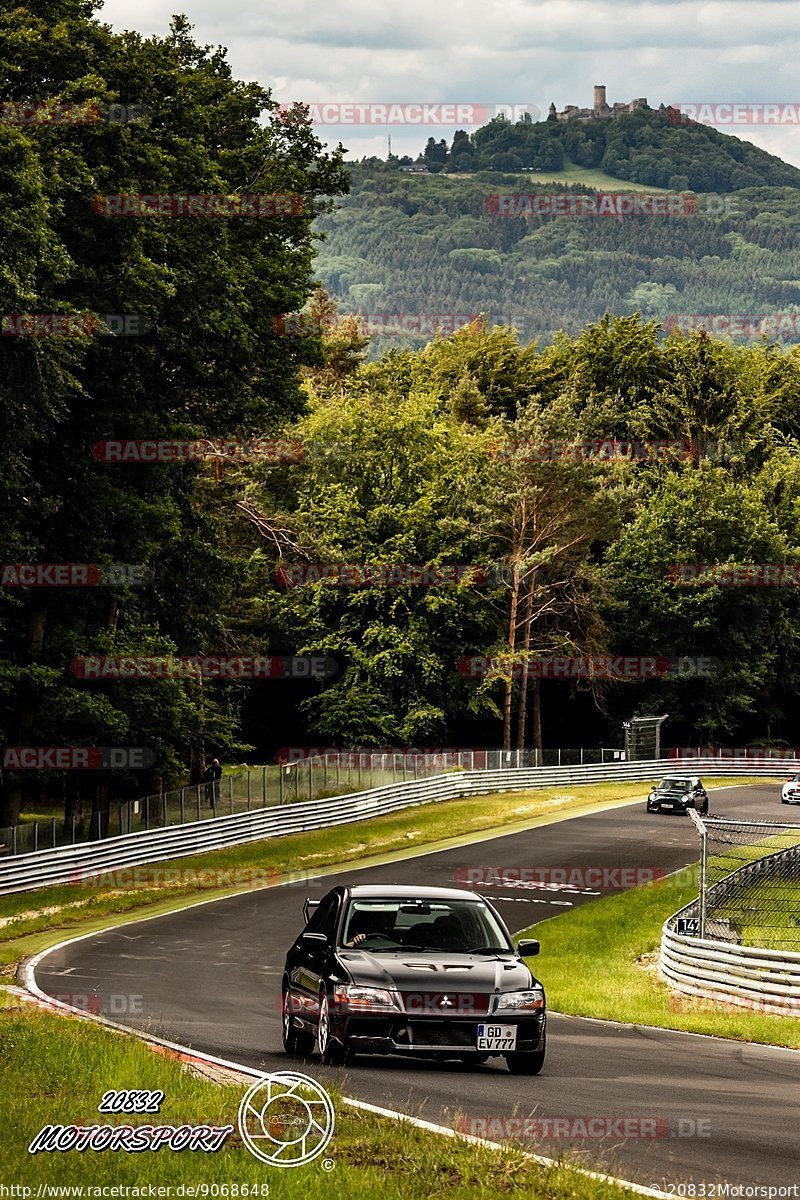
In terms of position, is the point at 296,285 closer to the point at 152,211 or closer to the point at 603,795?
the point at 152,211

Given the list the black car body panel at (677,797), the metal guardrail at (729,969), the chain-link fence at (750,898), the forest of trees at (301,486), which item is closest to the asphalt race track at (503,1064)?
the metal guardrail at (729,969)

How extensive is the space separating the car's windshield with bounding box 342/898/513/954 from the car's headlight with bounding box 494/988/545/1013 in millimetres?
721

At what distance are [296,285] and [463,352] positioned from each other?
6511 centimetres

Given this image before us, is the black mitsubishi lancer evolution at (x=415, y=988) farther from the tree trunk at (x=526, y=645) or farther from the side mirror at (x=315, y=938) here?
the tree trunk at (x=526, y=645)

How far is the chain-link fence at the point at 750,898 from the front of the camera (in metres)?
22.7

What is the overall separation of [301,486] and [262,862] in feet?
116

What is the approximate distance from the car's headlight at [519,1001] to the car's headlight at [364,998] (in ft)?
2.80

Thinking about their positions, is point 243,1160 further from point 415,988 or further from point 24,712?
point 24,712

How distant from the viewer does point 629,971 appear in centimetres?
2627

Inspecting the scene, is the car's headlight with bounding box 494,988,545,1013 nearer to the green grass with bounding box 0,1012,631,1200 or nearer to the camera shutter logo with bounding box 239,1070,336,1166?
the camera shutter logo with bounding box 239,1070,336,1166

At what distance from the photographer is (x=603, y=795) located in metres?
65.9

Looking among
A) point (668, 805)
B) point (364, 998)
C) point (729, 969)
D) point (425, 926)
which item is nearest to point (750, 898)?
point (729, 969)

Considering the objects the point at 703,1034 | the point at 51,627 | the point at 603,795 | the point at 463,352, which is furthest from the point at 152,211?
the point at 463,352

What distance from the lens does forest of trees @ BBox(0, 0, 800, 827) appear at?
3584 centimetres
